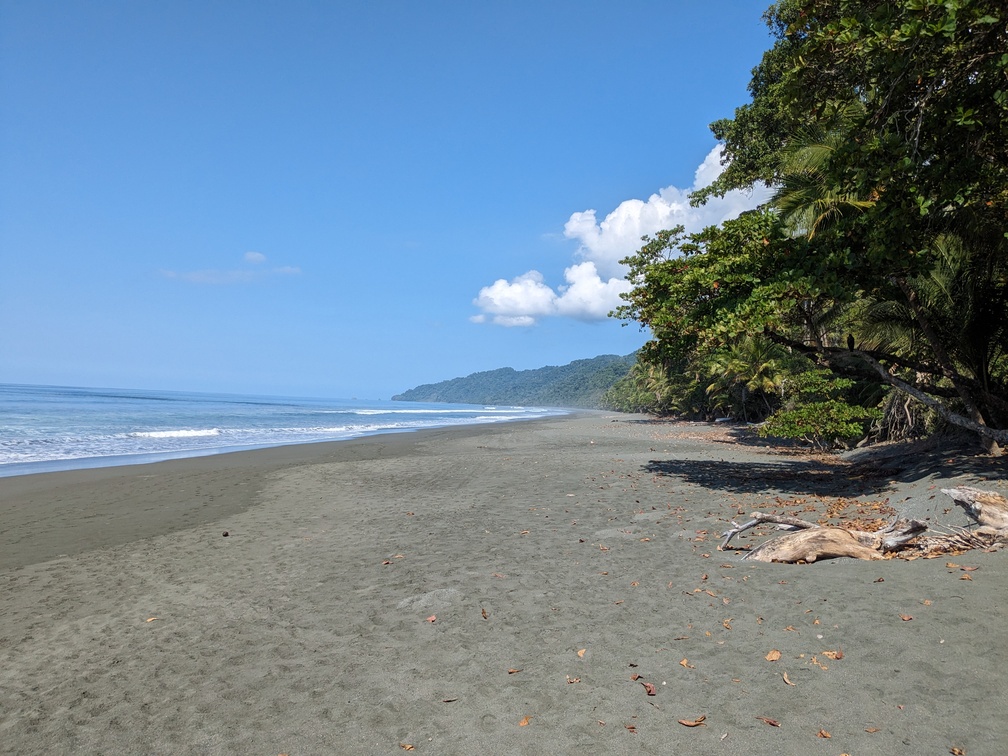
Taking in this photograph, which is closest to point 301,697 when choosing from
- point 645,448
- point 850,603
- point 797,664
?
point 797,664

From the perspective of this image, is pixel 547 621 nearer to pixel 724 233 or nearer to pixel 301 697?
pixel 301 697

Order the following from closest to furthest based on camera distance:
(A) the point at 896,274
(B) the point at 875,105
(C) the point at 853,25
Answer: (C) the point at 853,25 → (B) the point at 875,105 → (A) the point at 896,274

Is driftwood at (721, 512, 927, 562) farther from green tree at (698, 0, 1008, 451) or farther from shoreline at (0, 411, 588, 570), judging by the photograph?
shoreline at (0, 411, 588, 570)

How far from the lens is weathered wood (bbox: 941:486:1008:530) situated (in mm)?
6398

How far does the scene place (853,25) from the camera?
6.26 meters

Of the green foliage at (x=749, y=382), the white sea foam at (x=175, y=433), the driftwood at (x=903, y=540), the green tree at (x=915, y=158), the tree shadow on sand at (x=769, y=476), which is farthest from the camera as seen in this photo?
the white sea foam at (x=175, y=433)

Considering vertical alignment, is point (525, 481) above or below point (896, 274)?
below

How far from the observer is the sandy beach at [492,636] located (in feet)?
11.6

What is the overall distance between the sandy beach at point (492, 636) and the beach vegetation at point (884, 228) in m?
3.35

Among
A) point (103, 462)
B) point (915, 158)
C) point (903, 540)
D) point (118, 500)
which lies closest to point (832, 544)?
point (903, 540)

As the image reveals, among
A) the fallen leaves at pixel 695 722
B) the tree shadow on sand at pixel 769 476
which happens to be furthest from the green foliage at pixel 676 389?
the fallen leaves at pixel 695 722

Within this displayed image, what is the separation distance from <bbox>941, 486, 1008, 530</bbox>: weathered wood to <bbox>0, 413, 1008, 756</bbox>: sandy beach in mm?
606

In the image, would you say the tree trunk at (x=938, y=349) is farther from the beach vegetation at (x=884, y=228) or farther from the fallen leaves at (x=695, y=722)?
the fallen leaves at (x=695, y=722)

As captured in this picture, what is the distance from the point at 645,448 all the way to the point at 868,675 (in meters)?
18.3
